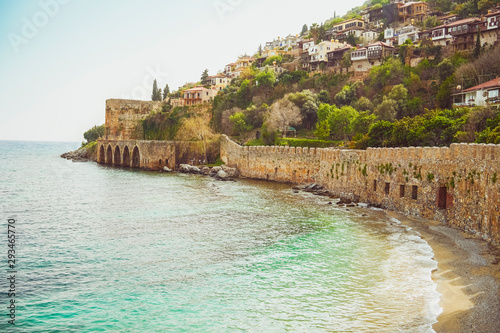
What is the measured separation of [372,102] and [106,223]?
43554 mm

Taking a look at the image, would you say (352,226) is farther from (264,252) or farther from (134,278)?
(134,278)

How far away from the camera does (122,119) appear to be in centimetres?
8588

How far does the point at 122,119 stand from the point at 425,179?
73.1 m

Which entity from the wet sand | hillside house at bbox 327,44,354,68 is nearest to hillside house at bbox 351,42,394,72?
hillside house at bbox 327,44,354,68

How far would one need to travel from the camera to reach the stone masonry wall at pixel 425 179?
17.3 metres

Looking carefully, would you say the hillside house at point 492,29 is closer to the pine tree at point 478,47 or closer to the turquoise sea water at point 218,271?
the pine tree at point 478,47

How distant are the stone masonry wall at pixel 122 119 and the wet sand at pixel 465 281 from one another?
7424 centimetres

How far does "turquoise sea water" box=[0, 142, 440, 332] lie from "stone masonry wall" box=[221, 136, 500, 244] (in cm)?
222

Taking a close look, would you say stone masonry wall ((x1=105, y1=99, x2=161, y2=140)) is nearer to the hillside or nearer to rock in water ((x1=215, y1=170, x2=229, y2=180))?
the hillside

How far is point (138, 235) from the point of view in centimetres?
2100

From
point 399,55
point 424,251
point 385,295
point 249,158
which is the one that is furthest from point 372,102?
point 385,295

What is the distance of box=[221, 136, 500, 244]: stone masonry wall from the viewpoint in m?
17.3

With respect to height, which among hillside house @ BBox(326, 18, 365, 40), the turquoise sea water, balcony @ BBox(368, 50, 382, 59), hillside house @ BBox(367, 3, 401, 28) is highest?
hillside house @ BBox(367, 3, 401, 28)

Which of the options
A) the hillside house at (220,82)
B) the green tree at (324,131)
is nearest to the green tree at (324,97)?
the green tree at (324,131)
